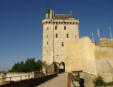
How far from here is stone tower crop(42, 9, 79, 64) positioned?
40.9m

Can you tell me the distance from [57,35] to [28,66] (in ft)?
35.7

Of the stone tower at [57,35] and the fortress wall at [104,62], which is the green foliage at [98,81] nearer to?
the fortress wall at [104,62]

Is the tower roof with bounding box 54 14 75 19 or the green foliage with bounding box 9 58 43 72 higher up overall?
the tower roof with bounding box 54 14 75 19

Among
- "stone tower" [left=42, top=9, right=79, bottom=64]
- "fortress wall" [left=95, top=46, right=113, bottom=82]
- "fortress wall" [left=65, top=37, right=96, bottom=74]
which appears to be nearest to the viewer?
"fortress wall" [left=95, top=46, right=113, bottom=82]

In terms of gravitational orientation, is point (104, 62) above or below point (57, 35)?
below

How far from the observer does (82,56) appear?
64.6ft

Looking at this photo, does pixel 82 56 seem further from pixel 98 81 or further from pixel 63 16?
pixel 63 16

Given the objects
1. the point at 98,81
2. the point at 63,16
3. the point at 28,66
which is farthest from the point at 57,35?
the point at 98,81

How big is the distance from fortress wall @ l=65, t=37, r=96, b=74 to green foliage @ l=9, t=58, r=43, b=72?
18.5m

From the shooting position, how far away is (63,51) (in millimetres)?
41312

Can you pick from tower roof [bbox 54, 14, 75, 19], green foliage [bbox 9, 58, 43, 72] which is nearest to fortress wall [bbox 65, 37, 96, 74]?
green foliage [bbox 9, 58, 43, 72]

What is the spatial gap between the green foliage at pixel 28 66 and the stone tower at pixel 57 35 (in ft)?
7.67

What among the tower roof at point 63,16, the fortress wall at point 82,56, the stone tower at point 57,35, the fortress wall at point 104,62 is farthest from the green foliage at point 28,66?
the fortress wall at point 104,62

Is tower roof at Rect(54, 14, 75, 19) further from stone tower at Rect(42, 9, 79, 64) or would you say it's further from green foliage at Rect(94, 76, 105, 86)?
green foliage at Rect(94, 76, 105, 86)
